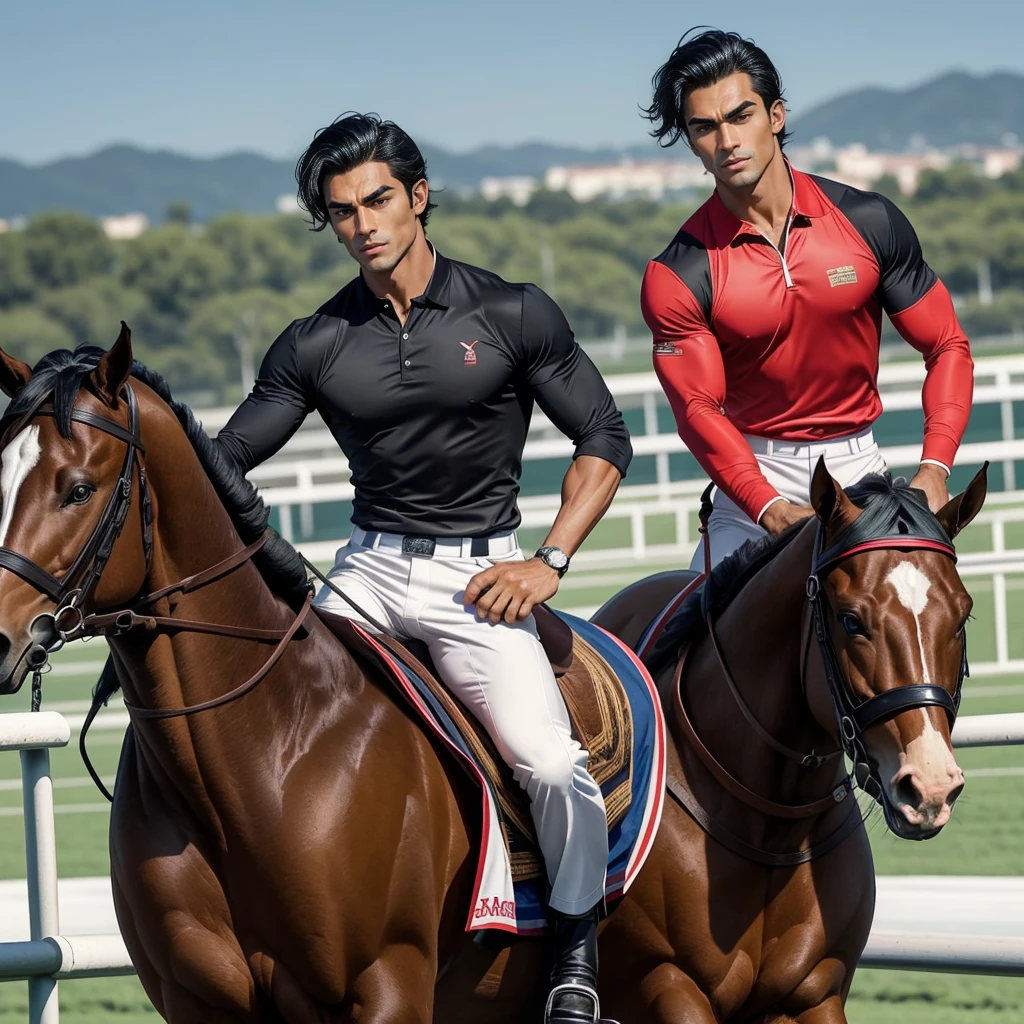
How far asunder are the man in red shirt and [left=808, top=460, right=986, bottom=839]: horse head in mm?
690

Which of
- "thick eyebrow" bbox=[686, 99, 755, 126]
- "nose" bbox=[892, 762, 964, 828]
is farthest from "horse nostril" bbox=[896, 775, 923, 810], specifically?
"thick eyebrow" bbox=[686, 99, 755, 126]

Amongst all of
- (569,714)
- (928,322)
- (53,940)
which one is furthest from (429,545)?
(928,322)

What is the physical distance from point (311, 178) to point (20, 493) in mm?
1184

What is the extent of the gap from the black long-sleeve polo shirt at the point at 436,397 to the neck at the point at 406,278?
1.0 inches

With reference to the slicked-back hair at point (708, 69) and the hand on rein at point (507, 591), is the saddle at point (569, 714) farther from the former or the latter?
the slicked-back hair at point (708, 69)

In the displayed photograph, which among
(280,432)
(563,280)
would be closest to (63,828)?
(280,432)

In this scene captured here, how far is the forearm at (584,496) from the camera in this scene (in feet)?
11.7

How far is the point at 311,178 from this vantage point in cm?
361

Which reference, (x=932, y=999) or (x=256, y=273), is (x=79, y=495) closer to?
(x=932, y=999)

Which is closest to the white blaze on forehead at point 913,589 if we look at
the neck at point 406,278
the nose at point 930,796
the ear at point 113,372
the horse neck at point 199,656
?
the nose at point 930,796

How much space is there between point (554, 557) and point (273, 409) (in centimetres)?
72

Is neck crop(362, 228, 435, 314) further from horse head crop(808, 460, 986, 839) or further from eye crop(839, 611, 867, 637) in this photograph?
eye crop(839, 611, 867, 637)

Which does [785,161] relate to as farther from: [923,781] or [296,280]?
[296,280]

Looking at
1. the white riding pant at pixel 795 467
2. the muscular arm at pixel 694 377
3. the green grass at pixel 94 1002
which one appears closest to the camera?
the muscular arm at pixel 694 377
